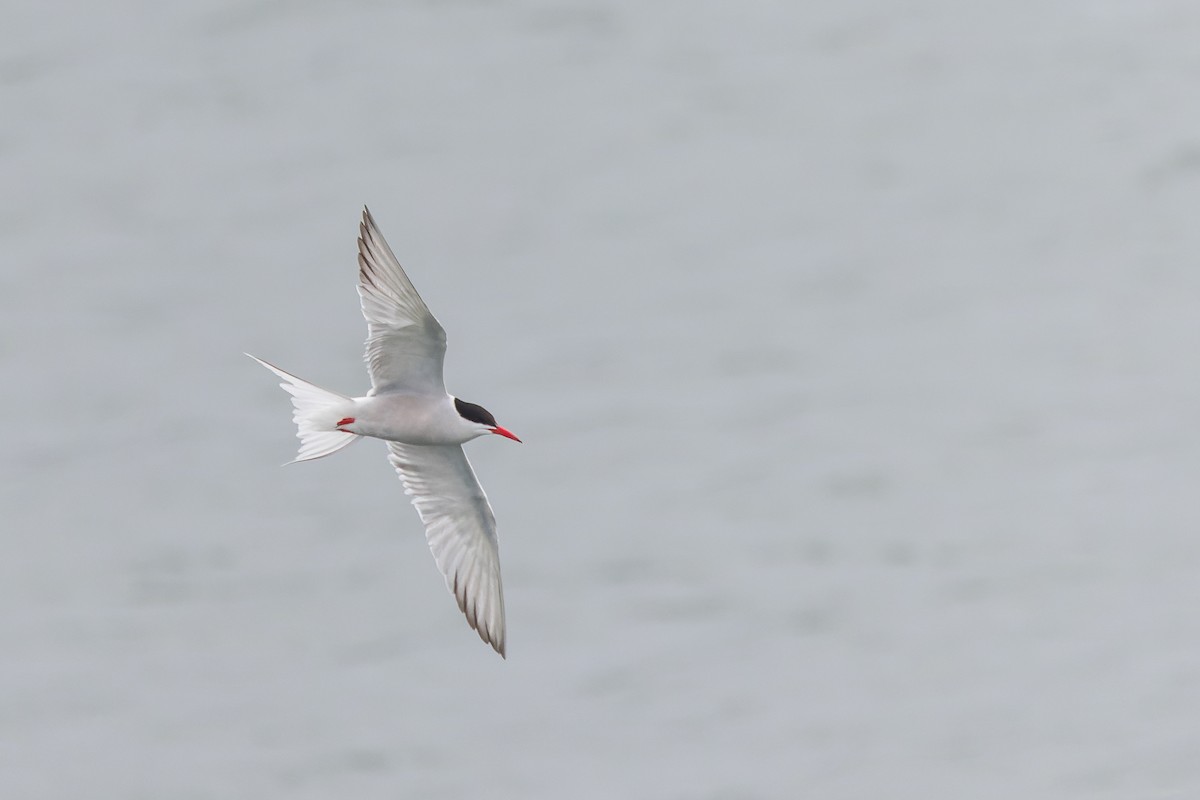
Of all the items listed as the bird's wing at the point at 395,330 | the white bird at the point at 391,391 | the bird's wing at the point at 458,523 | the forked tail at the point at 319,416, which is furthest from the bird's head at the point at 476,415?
the bird's wing at the point at 458,523

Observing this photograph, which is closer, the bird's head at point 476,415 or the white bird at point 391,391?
the white bird at point 391,391

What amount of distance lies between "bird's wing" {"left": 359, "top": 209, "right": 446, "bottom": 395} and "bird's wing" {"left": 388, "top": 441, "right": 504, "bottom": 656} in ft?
2.36

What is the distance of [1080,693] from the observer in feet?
68.8

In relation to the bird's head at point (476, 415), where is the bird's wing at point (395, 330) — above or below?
above

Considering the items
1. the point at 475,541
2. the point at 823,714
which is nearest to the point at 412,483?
the point at 475,541

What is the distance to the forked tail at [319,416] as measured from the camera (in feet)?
29.0

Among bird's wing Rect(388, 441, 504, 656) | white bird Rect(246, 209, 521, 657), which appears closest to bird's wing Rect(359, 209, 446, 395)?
white bird Rect(246, 209, 521, 657)

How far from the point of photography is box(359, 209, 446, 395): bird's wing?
8.70 m

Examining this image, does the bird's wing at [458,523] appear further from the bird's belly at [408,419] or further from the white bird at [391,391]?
the bird's belly at [408,419]

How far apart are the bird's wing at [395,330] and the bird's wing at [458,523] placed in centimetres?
72

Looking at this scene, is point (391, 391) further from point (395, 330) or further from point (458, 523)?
point (458, 523)

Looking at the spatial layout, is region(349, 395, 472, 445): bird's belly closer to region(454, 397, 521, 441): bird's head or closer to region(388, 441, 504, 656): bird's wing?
region(454, 397, 521, 441): bird's head

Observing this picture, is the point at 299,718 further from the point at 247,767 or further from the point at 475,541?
the point at 475,541

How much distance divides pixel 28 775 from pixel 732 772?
7.31 meters
